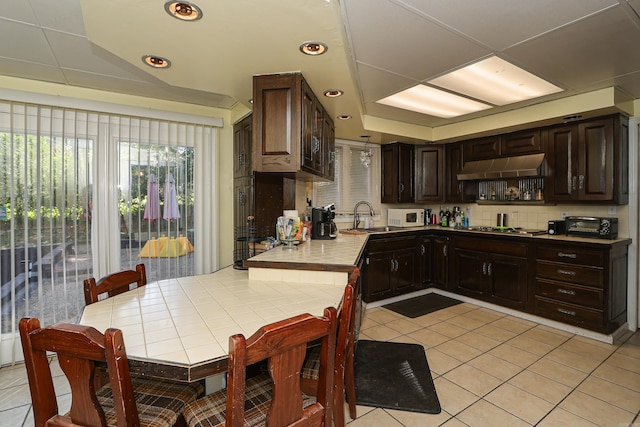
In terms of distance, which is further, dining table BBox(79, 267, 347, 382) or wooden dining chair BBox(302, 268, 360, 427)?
wooden dining chair BBox(302, 268, 360, 427)

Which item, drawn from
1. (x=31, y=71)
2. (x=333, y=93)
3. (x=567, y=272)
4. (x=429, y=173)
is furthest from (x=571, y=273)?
(x=31, y=71)

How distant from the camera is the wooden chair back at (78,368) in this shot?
92 centimetres

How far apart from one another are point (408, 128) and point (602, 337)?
3089 millimetres

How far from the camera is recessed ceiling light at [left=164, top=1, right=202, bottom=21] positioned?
4.75 ft

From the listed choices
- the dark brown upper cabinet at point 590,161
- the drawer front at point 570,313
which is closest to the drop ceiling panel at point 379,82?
the dark brown upper cabinet at point 590,161

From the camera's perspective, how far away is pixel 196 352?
1.08 metres

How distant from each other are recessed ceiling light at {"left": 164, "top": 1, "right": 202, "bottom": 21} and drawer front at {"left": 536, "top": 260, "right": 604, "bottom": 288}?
3878 mm

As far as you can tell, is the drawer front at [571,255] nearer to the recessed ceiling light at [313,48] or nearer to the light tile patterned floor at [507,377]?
the light tile patterned floor at [507,377]

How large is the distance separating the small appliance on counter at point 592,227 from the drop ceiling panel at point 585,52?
1.39 meters

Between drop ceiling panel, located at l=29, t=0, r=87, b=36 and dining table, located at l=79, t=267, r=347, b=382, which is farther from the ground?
drop ceiling panel, located at l=29, t=0, r=87, b=36

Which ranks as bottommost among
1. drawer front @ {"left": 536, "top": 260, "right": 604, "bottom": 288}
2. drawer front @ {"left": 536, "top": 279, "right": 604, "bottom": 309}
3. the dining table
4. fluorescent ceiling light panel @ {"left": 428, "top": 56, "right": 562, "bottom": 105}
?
drawer front @ {"left": 536, "top": 279, "right": 604, "bottom": 309}

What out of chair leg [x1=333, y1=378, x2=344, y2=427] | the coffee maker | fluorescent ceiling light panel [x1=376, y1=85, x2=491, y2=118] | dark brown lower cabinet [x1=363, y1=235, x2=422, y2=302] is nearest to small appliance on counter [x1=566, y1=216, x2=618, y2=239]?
fluorescent ceiling light panel [x1=376, y1=85, x2=491, y2=118]

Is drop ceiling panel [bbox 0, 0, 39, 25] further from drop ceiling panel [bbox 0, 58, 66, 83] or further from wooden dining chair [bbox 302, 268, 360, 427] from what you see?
wooden dining chair [bbox 302, 268, 360, 427]

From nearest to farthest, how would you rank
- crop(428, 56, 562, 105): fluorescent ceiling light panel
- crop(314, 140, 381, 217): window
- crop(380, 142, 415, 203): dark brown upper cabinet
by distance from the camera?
crop(428, 56, 562, 105): fluorescent ceiling light panel → crop(314, 140, 381, 217): window → crop(380, 142, 415, 203): dark brown upper cabinet
